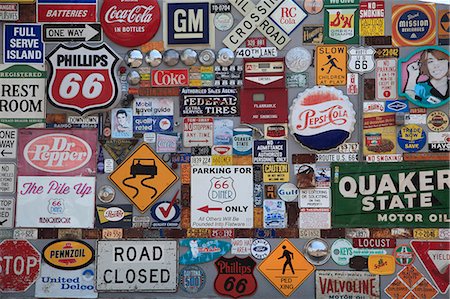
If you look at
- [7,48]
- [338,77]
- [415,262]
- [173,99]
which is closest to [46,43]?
[7,48]

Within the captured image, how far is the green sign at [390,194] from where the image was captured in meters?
6.64

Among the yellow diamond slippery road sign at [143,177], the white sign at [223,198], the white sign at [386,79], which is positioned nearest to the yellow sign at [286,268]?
the white sign at [223,198]

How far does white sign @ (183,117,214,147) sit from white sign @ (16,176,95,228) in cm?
115

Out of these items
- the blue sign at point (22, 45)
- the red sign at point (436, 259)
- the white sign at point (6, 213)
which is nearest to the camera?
the red sign at point (436, 259)

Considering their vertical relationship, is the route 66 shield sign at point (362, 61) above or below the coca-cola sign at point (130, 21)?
below

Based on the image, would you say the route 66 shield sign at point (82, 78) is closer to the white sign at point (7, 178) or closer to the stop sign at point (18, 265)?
the white sign at point (7, 178)

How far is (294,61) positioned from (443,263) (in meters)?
2.72

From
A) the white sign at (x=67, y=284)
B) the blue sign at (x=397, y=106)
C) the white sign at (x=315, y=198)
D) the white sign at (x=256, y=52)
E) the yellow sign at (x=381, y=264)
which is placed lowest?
the white sign at (x=67, y=284)

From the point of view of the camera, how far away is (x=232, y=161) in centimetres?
675

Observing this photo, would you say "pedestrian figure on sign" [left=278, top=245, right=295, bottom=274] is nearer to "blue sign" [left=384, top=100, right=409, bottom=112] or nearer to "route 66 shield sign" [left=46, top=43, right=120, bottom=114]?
"blue sign" [left=384, top=100, right=409, bottom=112]

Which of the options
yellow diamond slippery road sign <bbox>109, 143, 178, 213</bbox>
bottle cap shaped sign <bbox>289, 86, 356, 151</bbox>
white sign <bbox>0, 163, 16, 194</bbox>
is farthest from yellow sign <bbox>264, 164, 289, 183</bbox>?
white sign <bbox>0, 163, 16, 194</bbox>

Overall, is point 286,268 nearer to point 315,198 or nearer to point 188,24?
point 315,198

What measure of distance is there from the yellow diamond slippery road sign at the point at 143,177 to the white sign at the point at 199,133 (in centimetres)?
38

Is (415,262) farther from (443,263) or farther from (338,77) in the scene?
(338,77)
